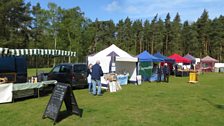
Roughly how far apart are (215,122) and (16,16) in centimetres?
5430

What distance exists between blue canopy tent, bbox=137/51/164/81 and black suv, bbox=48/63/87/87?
857 centimetres

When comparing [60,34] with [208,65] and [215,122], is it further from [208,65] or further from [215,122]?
[215,122]

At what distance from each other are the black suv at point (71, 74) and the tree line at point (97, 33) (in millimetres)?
35599

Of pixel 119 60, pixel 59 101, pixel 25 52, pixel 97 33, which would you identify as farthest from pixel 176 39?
pixel 59 101

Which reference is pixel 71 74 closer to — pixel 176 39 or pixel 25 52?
pixel 25 52

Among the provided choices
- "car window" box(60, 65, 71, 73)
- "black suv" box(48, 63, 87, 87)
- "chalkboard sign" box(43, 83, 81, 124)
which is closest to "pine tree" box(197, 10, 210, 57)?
"black suv" box(48, 63, 87, 87)

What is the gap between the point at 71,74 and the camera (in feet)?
58.1

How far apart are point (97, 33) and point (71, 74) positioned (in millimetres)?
72060

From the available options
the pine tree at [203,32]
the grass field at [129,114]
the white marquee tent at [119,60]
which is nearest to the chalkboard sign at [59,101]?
the grass field at [129,114]

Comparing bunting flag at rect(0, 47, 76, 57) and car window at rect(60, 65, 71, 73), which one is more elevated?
bunting flag at rect(0, 47, 76, 57)

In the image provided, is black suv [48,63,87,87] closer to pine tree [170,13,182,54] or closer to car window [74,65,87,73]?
car window [74,65,87,73]

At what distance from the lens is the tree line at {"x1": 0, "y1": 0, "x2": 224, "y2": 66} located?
58.0m

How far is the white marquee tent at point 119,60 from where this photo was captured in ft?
67.6

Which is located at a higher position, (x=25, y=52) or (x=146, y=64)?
(x=25, y=52)
